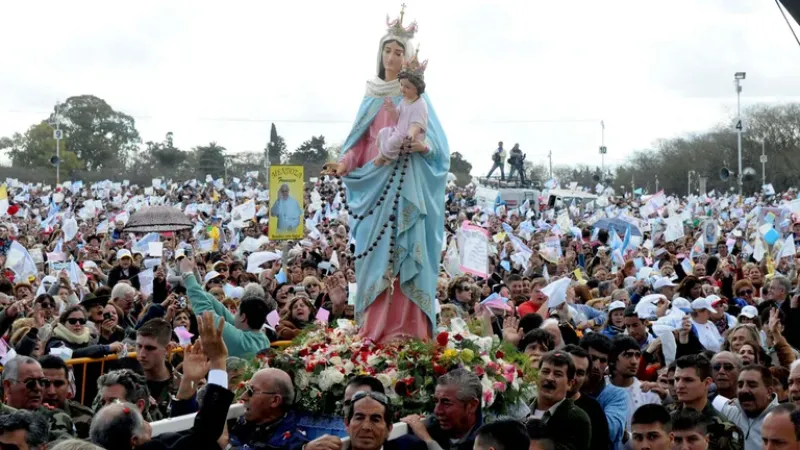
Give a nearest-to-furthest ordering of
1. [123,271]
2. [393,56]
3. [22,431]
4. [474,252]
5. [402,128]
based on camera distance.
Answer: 1. [22,431]
2. [402,128]
3. [393,56]
4. [474,252]
5. [123,271]

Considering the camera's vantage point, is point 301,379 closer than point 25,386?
No

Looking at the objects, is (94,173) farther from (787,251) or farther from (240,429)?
(240,429)

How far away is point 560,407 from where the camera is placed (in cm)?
700

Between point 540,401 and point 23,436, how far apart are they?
318 centimetres

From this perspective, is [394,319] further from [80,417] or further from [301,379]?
[80,417]

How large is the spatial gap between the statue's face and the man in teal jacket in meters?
2.08

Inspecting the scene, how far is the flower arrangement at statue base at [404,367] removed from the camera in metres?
8.01

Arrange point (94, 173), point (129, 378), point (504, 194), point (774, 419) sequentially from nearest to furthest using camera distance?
point (774, 419) < point (129, 378) < point (504, 194) < point (94, 173)

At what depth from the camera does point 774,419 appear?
645 centimetres

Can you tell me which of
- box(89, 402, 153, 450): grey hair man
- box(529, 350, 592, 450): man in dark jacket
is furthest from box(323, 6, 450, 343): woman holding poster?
box(89, 402, 153, 450): grey hair man

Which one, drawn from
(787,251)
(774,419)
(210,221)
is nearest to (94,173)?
(210,221)

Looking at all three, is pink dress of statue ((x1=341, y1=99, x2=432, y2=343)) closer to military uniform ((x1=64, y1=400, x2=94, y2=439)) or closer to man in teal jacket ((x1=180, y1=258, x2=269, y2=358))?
man in teal jacket ((x1=180, y1=258, x2=269, y2=358))

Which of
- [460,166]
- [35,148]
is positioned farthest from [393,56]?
[35,148]

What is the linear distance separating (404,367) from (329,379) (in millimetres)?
574
